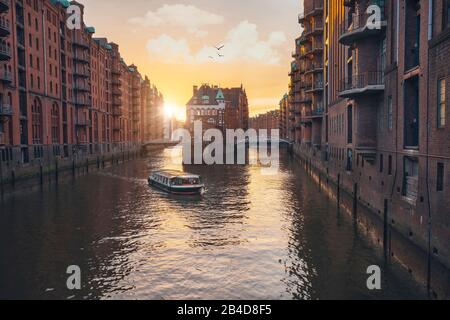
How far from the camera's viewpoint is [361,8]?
29641 millimetres

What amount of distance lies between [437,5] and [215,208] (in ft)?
80.0

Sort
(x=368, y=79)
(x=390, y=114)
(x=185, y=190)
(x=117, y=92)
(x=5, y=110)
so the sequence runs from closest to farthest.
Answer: (x=390, y=114), (x=368, y=79), (x=185, y=190), (x=5, y=110), (x=117, y=92)

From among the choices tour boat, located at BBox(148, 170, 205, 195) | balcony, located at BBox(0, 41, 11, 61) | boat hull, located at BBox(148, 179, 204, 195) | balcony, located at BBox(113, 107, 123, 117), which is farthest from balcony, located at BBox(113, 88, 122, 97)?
boat hull, located at BBox(148, 179, 204, 195)

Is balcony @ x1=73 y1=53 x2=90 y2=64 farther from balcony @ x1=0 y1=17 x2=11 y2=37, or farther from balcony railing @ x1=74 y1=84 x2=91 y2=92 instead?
balcony @ x1=0 y1=17 x2=11 y2=37

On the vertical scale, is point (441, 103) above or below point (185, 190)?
above

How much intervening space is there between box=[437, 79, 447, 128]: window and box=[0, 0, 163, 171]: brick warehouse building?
48885 millimetres

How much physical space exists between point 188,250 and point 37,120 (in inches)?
2037

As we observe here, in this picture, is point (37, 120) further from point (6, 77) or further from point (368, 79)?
point (368, 79)

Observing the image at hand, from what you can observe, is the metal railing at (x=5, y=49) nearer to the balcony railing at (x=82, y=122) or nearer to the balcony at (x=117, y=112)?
the balcony railing at (x=82, y=122)

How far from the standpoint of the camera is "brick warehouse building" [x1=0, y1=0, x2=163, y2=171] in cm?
5394

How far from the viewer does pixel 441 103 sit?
18.5 meters

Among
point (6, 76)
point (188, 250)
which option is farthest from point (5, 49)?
point (188, 250)

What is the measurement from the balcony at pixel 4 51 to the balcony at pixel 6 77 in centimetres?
200

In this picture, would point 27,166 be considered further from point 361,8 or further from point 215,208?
point 361,8
